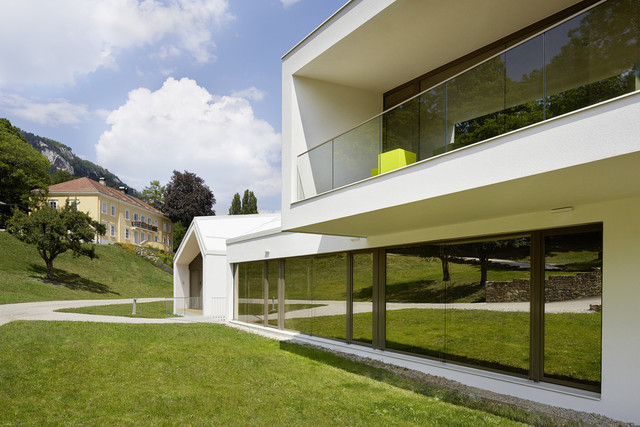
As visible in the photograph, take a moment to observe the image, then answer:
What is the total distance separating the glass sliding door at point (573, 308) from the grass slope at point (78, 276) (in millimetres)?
22464

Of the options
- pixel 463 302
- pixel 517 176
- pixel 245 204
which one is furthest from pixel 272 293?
pixel 245 204

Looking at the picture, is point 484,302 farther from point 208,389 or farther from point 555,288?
point 208,389

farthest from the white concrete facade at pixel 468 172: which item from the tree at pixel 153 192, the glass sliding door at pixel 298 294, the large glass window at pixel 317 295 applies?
the tree at pixel 153 192

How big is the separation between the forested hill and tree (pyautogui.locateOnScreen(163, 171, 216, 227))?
92197mm

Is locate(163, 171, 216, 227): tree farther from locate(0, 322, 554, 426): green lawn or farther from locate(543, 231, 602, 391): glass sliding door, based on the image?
locate(543, 231, 602, 391): glass sliding door

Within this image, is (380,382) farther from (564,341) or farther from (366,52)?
(366,52)

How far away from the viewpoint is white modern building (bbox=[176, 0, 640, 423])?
4734 millimetres

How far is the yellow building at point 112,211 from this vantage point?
46.5 m

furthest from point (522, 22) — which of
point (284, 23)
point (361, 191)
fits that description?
point (284, 23)

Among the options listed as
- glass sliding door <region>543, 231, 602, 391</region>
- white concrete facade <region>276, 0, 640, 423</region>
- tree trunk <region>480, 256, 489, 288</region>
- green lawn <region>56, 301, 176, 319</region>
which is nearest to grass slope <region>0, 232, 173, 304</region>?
green lawn <region>56, 301, 176, 319</region>

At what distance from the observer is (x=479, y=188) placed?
534 cm

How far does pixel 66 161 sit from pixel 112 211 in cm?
11964

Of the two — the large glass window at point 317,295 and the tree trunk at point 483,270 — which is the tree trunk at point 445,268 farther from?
the large glass window at point 317,295

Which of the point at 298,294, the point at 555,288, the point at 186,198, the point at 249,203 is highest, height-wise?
the point at 186,198
